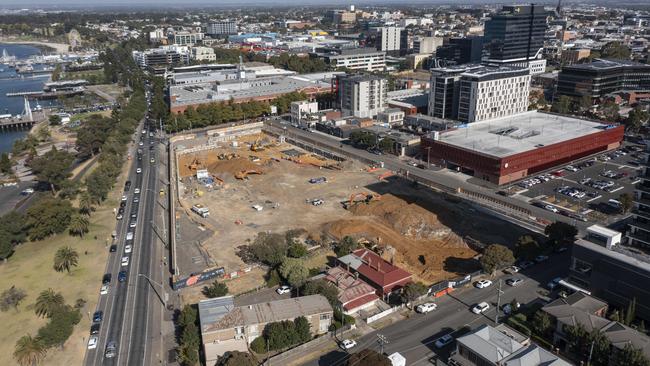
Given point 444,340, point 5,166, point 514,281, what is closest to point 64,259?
point 444,340

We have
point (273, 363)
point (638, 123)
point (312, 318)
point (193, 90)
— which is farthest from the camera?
point (193, 90)

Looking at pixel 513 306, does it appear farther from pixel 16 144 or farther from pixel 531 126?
pixel 16 144

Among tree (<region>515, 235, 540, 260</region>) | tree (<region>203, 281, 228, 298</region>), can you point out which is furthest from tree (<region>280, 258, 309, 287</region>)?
tree (<region>515, 235, 540, 260</region>)

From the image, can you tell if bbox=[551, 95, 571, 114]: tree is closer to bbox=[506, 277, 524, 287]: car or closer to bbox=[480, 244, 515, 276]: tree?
bbox=[480, 244, 515, 276]: tree

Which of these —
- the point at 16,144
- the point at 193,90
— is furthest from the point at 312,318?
the point at 193,90

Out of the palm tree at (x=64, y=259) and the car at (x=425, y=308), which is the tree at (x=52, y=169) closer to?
the palm tree at (x=64, y=259)

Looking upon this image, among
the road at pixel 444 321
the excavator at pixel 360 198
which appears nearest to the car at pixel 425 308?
the road at pixel 444 321
